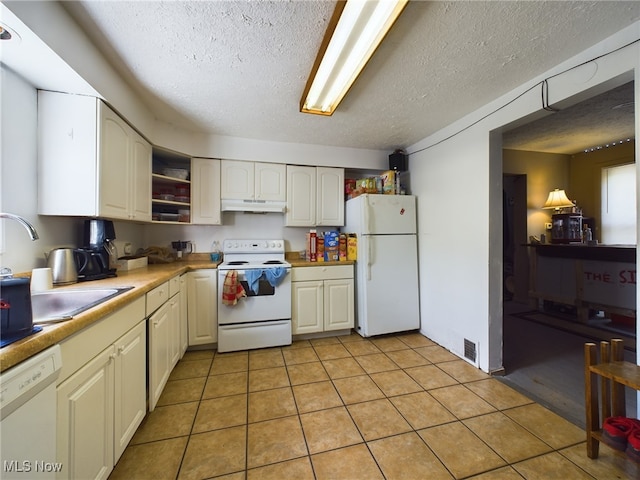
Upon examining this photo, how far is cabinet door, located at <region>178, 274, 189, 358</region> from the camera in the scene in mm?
2247

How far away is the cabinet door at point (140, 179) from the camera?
2020 millimetres

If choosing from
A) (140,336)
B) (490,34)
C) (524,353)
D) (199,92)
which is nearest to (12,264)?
(140,336)

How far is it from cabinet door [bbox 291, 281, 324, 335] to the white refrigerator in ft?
1.59

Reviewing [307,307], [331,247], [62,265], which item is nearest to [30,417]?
[62,265]

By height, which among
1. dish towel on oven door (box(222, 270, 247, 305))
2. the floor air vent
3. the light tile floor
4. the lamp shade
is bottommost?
the light tile floor

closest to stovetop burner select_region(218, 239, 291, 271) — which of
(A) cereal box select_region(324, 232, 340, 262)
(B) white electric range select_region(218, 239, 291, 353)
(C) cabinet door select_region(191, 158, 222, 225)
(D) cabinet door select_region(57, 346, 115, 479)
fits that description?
(B) white electric range select_region(218, 239, 291, 353)

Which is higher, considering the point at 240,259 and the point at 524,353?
the point at 240,259

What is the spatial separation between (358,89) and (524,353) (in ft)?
9.47

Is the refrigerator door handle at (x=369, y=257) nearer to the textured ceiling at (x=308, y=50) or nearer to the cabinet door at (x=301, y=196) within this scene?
the cabinet door at (x=301, y=196)

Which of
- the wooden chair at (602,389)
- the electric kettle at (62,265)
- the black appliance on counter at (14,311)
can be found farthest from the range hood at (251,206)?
the wooden chair at (602,389)

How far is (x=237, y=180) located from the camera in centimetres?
282

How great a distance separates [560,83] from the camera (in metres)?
1.57

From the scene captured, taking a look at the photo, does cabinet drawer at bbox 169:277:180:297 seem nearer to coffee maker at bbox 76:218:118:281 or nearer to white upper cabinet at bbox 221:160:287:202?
coffee maker at bbox 76:218:118:281

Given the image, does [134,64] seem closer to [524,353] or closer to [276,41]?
[276,41]
